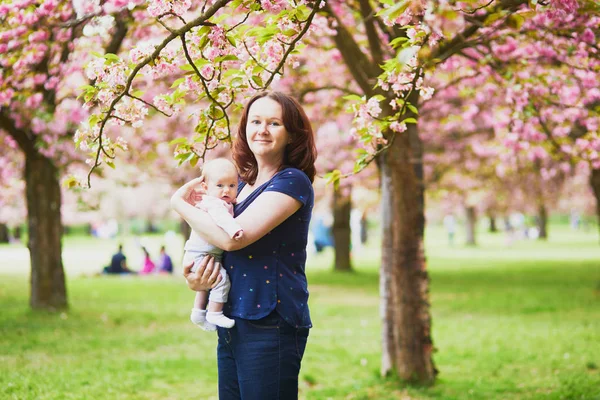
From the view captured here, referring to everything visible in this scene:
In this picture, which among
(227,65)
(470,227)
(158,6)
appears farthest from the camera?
(470,227)

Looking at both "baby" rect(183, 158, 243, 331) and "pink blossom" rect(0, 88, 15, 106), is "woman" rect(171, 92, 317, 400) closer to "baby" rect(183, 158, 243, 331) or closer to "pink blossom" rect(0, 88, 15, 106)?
"baby" rect(183, 158, 243, 331)

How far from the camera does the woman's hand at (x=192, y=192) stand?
3338 mm

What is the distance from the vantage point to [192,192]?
136 inches

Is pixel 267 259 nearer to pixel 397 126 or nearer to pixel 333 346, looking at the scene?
pixel 397 126

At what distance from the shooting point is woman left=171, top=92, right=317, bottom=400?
3115 millimetres

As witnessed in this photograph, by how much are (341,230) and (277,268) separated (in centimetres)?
2080

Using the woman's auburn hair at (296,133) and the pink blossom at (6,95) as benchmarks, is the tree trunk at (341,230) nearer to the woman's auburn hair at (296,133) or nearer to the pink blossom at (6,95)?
the pink blossom at (6,95)

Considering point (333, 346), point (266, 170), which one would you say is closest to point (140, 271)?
point (333, 346)

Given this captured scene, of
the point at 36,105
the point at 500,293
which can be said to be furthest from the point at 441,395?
the point at 500,293

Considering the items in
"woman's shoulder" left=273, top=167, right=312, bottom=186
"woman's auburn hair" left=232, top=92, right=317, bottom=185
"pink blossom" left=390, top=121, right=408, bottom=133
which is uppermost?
"pink blossom" left=390, top=121, right=408, bottom=133

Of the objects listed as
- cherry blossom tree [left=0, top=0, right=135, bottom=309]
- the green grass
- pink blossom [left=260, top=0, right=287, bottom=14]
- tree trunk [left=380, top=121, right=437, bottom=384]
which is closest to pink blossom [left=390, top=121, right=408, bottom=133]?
pink blossom [left=260, top=0, right=287, bottom=14]

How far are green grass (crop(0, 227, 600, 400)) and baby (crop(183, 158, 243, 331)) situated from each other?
3739mm

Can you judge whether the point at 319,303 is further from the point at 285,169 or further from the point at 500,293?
the point at 285,169

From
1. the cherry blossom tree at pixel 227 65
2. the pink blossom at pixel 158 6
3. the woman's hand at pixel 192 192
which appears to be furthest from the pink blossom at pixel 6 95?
the woman's hand at pixel 192 192
